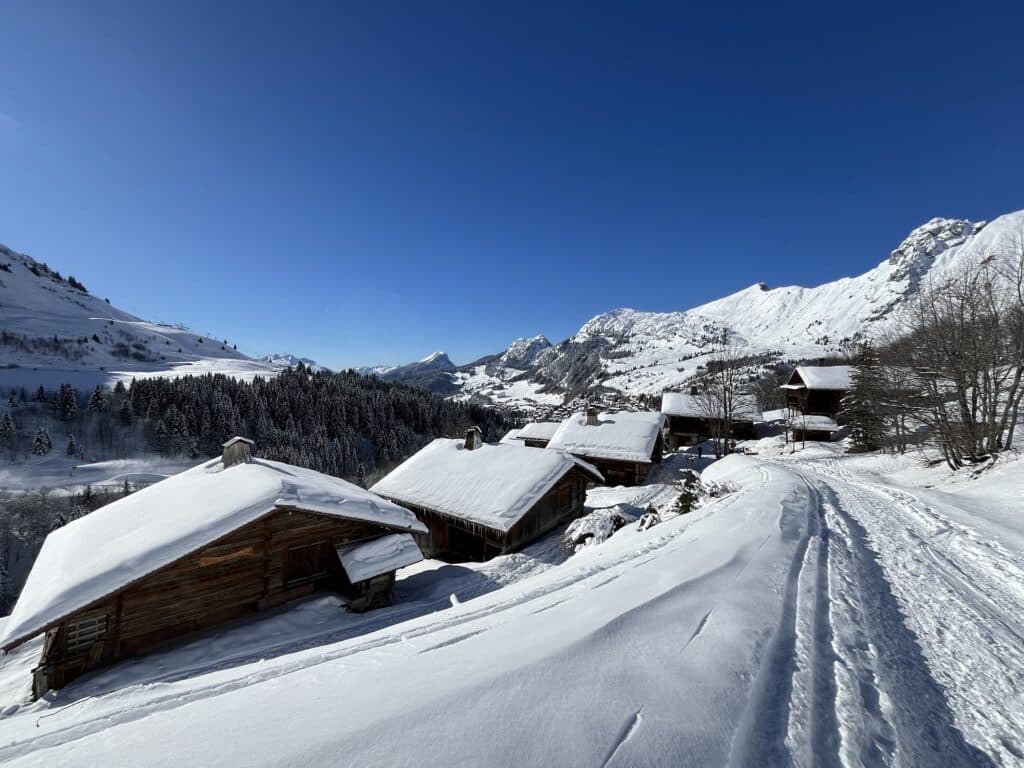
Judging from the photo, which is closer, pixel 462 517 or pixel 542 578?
pixel 542 578

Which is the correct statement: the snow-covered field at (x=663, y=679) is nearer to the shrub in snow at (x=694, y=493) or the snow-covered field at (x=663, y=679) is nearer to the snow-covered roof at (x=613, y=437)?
the shrub in snow at (x=694, y=493)

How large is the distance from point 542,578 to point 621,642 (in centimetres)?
477

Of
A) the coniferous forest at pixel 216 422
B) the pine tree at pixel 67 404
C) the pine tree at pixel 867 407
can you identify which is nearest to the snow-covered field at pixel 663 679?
the pine tree at pixel 867 407

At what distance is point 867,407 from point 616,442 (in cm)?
2010

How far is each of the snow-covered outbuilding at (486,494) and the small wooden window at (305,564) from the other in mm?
6642

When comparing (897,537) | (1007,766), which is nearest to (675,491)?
(897,537)

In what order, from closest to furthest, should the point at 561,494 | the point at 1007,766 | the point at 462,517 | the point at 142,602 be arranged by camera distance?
the point at 1007,766 < the point at 142,602 < the point at 462,517 < the point at 561,494

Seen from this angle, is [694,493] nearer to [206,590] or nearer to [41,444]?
[206,590]

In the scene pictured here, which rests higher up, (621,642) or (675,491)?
(621,642)

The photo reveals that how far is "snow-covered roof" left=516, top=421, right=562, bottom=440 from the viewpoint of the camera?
43.7m

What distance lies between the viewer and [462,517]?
19.5 metres

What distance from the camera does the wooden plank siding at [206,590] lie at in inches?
426

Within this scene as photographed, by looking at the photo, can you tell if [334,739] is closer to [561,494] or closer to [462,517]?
[462,517]

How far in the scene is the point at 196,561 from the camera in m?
12.3
